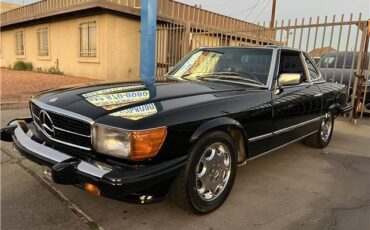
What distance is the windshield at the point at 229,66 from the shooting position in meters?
3.68

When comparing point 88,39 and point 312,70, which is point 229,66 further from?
point 88,39

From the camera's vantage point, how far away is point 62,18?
14992mm

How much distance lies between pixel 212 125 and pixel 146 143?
665 millimetres

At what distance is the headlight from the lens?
220cm

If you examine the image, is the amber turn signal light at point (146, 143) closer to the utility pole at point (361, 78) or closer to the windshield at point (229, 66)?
the windshield at point (229, 66)

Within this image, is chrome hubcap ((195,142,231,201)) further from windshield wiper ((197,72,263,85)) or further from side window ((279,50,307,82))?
side window ((279,50,307,82))

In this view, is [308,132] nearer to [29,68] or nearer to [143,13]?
[143,13]

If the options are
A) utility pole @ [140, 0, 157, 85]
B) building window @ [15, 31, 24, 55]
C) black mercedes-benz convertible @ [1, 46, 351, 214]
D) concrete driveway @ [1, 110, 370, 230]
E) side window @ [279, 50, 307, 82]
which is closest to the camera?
black mercedes-benz convertible @ [1, 46, 351, 214]

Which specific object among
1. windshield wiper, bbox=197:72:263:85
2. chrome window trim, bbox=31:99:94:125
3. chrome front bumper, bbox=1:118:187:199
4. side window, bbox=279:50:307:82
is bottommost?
chrome front bumper, bbox=1:118:187:199

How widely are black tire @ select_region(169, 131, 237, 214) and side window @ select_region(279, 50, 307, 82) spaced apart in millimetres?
1594

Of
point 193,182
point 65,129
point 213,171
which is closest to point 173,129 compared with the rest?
point 193,182

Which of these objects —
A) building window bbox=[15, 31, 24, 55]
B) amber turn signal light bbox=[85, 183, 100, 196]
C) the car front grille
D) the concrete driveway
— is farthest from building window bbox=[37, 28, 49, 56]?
amber turn signal light bbox=[85, 183, 100, 196]

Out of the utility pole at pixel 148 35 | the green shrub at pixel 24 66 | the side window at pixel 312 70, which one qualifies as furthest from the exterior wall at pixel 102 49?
the side window at pixel 312 70

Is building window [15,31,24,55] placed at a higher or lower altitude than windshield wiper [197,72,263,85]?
higher
